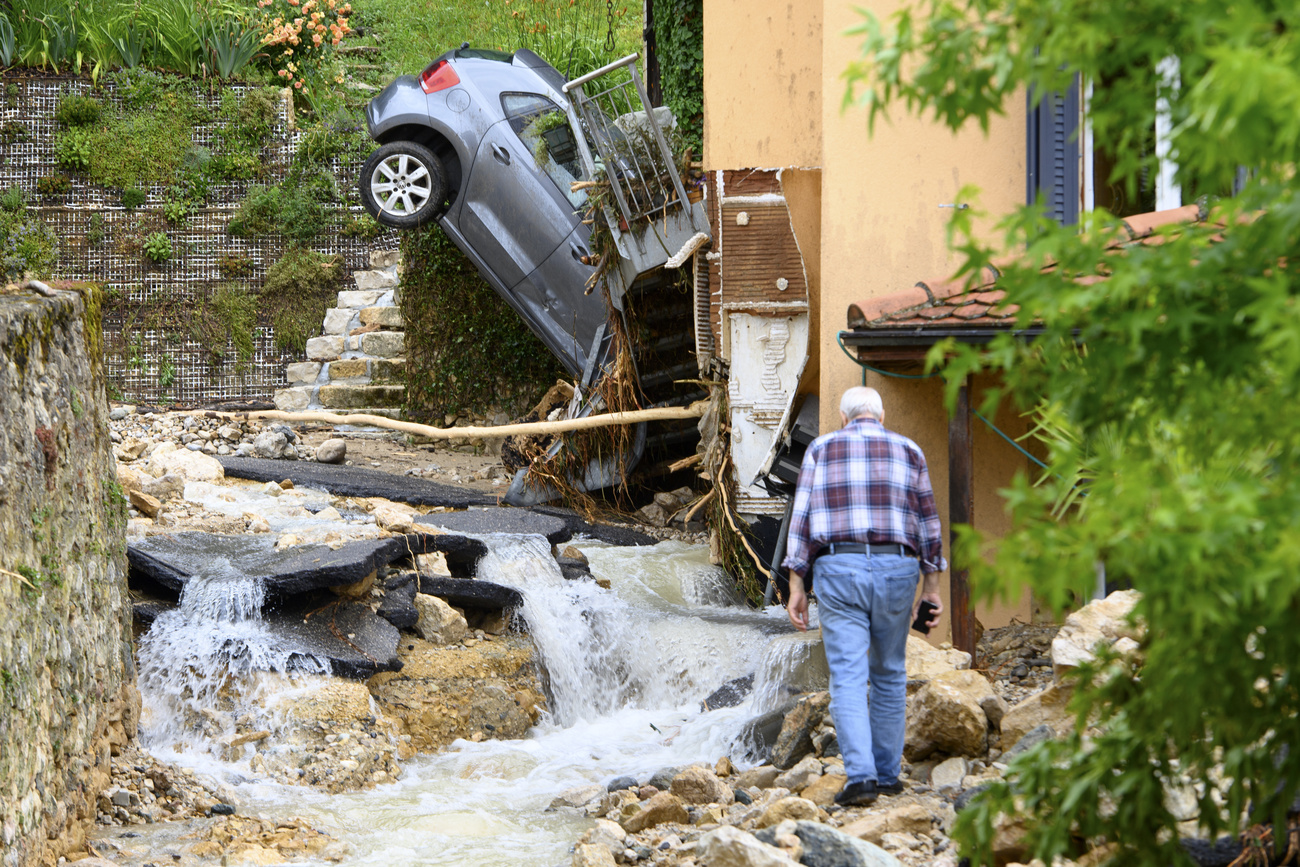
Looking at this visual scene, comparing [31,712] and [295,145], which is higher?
[295,145]

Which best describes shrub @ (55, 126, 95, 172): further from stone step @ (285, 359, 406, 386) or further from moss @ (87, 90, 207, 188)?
stone step @ (285, 359, 406, 386)

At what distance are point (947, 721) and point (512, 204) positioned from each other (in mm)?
7778

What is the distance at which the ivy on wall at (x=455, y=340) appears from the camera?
14.6 m

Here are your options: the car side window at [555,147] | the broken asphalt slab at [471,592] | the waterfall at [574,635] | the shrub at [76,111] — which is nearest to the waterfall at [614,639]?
the waterfall at [574,635]

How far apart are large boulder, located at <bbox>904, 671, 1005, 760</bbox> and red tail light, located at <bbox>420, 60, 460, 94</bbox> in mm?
8651

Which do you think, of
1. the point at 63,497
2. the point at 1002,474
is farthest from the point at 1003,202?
the point at 63,497

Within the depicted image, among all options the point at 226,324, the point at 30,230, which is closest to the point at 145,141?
the point at 30,230

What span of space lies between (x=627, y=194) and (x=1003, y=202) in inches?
126

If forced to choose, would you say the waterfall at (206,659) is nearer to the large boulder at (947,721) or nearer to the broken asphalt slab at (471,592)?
the broken asphalt slab at (471,592)

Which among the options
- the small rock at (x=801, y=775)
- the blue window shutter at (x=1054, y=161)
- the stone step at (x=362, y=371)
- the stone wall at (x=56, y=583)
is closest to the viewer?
the stone wall at (x=56, y=583)

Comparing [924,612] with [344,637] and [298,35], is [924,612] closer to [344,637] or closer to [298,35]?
[344,637]

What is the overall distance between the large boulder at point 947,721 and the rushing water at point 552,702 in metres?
1.29

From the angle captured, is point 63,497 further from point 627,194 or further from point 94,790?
point 627,194

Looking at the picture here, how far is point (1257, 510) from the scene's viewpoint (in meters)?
1.47
